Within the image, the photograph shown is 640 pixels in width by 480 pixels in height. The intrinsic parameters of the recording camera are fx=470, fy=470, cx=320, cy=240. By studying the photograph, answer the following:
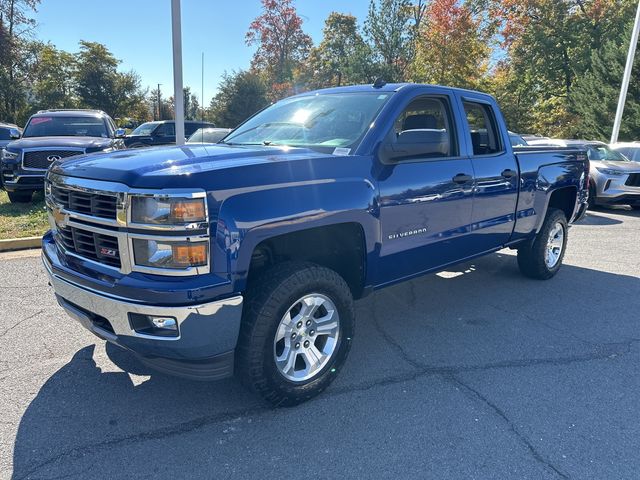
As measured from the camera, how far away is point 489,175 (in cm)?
420

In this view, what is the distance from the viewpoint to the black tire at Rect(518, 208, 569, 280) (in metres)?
5.36

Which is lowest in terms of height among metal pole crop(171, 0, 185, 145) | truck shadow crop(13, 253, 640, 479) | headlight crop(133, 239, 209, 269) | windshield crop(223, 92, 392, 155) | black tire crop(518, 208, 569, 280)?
truck shadow crop(13, 253, 640, 479)

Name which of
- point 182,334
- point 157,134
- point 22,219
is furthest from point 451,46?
point 182,334

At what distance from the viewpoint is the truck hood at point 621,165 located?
11.2m

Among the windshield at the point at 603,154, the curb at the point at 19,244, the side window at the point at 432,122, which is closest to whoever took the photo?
the side window at the point at 432,122

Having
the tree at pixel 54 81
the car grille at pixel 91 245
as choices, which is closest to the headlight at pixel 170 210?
the car grille at pixel 91 245

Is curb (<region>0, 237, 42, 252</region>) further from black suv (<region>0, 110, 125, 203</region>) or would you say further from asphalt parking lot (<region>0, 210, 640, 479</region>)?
asphalt parking lot (<region>0, 210, 640, 479</region>)

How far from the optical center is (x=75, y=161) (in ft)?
9.58

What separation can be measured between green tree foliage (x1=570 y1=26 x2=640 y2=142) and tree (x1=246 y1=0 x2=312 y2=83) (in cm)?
2532

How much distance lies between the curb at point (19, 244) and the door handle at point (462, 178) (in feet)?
18.4

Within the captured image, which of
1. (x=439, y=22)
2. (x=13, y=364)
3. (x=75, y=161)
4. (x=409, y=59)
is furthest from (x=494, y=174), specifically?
(x=409, y=59)

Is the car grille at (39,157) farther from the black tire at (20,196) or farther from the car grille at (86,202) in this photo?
the car grille at (86,202)

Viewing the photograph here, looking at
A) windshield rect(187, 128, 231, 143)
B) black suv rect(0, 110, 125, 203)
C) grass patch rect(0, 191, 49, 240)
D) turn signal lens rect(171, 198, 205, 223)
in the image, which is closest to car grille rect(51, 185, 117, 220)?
turn signal lens rect(171, 198, 205, 223)

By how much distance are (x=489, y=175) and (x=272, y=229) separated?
247cm
